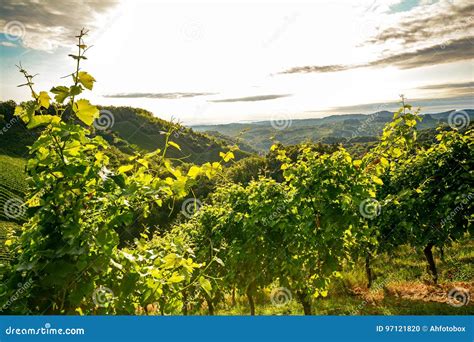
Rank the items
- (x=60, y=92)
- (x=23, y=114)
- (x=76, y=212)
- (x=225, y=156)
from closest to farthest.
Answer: (x=60, y=92) → (x=23, y=114) → (x=76, y=212) → (x=225, y=156)

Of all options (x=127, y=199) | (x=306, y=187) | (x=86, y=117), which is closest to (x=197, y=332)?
(x=127, y=199)

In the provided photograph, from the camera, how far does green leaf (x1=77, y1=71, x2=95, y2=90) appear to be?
1999mm

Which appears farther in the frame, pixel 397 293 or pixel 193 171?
pixel 397 293

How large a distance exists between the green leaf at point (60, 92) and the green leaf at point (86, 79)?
0.09 metres

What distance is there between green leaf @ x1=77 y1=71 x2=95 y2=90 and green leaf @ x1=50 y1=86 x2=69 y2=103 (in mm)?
92

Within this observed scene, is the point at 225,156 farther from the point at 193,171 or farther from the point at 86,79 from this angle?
the point at 86,79

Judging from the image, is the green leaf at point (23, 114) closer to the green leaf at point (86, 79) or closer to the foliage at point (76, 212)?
the foliage at point (76, 212)

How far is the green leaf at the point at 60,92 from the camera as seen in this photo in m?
1.97

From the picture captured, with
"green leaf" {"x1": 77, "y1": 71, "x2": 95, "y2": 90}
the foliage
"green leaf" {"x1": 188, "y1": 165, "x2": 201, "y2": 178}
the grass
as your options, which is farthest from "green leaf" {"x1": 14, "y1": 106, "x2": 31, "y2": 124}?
Answer: the grass

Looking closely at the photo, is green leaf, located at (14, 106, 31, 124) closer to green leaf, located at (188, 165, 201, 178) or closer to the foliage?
the foliage

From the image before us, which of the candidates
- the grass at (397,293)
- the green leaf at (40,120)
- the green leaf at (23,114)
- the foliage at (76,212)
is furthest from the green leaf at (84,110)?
the grass at (397,293)

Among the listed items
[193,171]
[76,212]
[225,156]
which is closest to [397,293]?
[225,156]

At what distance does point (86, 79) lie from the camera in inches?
79.4

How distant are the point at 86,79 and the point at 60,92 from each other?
0.15 m
